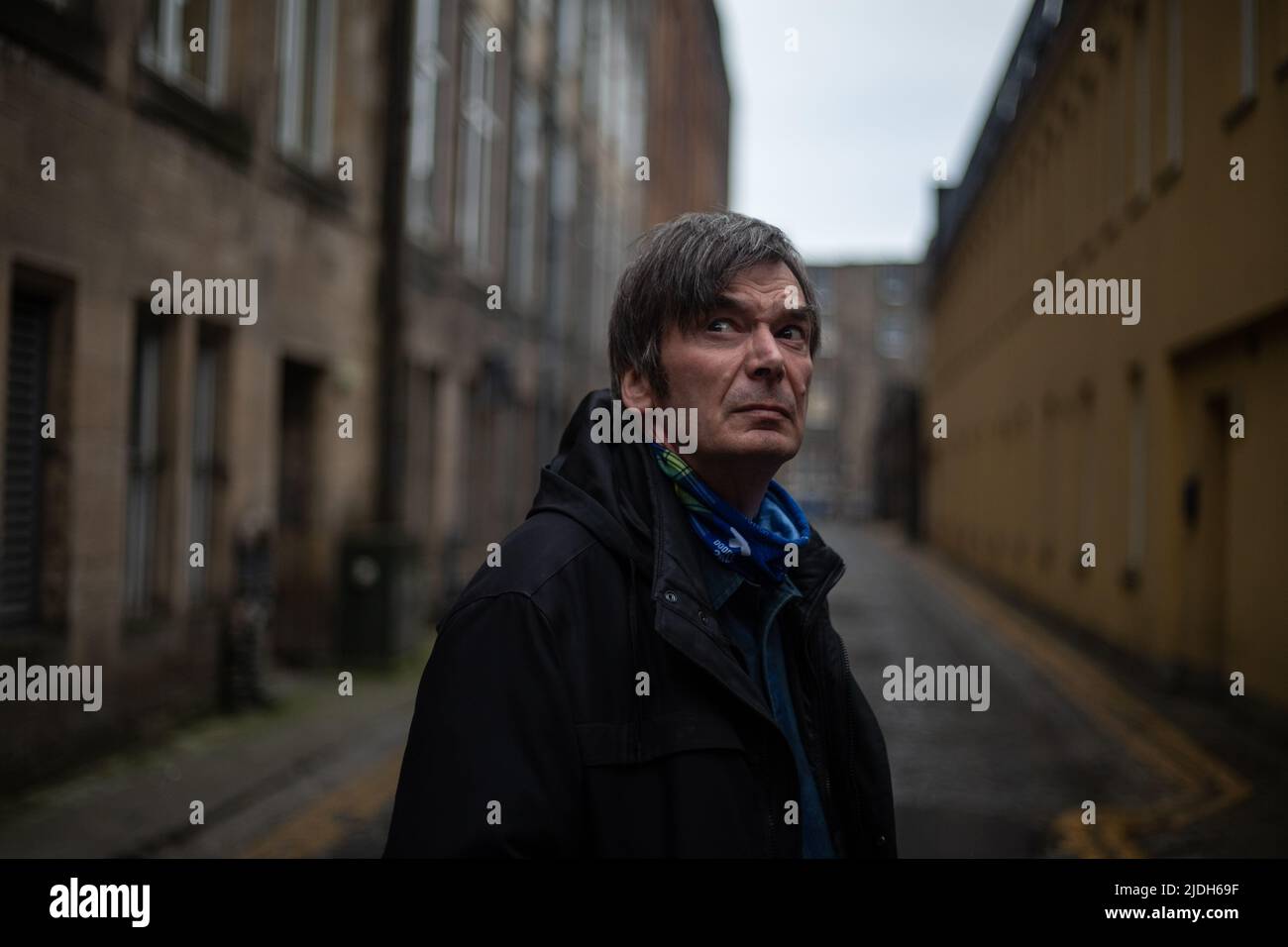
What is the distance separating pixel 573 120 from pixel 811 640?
70.5 feet

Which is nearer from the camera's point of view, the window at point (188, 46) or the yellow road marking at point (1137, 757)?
the yellow road marking at point (1137, 757)

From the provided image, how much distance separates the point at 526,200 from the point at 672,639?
18.1 metres

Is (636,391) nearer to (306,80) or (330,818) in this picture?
(330,818)

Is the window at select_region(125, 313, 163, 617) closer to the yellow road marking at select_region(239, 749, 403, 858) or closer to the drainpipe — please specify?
the yellow road marking at select_region(239, 749, 403, 858)

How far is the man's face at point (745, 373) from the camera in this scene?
80.0 inches

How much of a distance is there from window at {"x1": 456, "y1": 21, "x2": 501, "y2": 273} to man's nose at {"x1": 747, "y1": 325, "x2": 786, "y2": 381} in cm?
1397

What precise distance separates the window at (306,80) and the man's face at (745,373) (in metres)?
9.20

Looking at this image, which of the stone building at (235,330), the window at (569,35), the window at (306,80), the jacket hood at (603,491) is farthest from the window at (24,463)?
the window at (569,35)

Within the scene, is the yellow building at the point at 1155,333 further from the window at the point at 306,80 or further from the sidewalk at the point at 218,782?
the window at the point at 306,80

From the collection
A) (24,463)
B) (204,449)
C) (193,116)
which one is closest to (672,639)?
(24,463)

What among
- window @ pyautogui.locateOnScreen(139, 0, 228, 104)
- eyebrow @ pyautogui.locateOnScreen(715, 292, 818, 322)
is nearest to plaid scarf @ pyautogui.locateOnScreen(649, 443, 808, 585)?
eyebrow @ pyautogui.locateOnScreen(715, 292, 818, 322)

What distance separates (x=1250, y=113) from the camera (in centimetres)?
859

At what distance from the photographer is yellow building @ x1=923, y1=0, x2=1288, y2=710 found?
8.63 m
